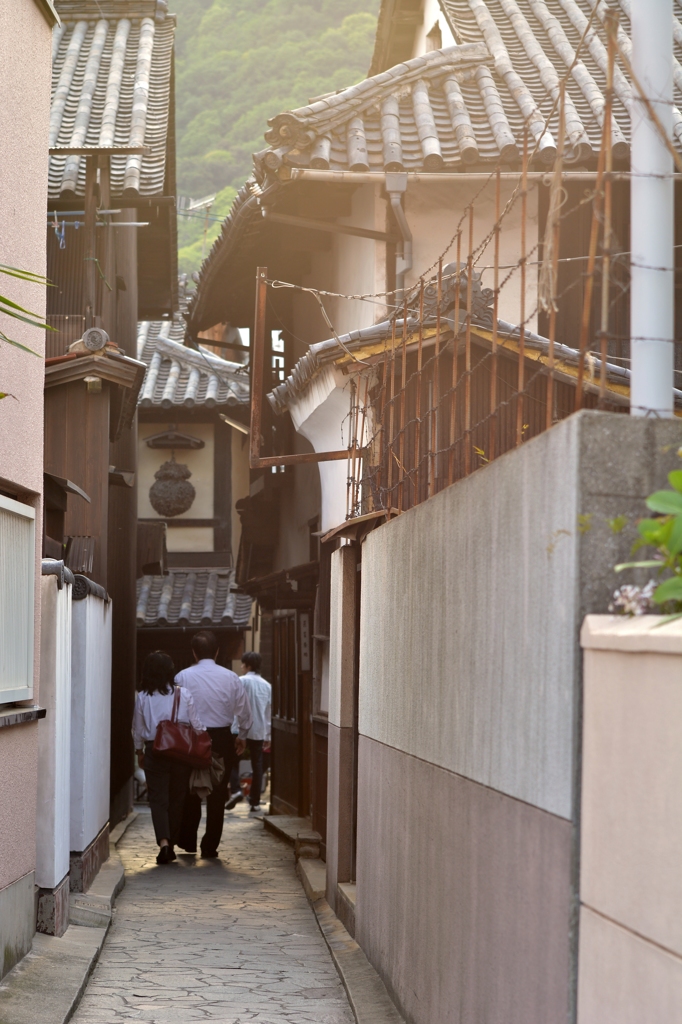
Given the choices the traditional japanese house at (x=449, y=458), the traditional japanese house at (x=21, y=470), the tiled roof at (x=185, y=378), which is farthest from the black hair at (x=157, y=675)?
the tiled roof at (x=185, y=378)

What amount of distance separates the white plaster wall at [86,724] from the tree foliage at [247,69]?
43167 mm

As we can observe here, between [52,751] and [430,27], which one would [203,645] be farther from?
[430,27]

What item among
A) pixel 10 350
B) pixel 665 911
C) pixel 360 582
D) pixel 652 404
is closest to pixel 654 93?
pixel 652 404

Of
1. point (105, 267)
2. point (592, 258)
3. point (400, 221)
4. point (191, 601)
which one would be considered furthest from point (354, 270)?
point (191, 601)

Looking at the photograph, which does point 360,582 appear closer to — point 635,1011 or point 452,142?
point 452,142

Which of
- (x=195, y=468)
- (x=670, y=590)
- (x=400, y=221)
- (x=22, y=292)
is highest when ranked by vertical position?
(x=400, y=221)

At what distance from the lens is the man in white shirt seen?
1384 centimetres

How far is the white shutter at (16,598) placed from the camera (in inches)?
291

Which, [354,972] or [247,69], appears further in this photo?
[247,69]

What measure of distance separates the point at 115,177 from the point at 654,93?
494 inches

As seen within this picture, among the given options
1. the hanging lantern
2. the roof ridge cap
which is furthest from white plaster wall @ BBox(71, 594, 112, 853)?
the hanging lantern

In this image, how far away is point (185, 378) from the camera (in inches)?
1119

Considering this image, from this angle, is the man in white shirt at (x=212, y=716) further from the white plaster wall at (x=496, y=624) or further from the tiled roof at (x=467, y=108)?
the white plaster wall at (x=496, y=624)

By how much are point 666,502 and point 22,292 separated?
5730 millimetres
